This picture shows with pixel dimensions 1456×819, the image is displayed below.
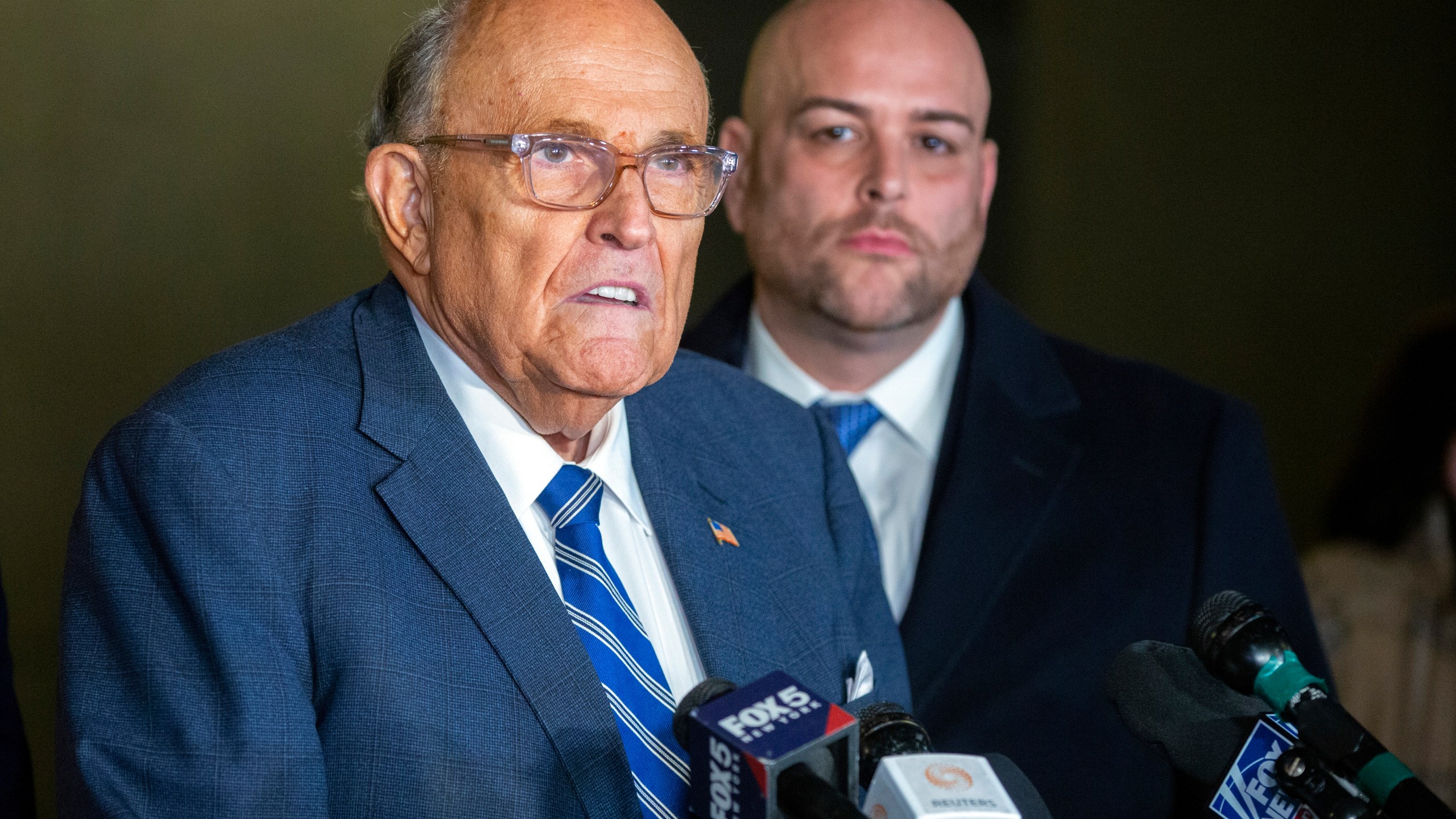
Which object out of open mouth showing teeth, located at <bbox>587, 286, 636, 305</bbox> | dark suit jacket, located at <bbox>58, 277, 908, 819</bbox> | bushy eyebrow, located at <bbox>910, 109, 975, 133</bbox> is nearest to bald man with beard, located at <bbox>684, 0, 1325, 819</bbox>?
bushy eyebrow, located at <bbox>910, 109, 975, 133</bbox>

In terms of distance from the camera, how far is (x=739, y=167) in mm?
2633

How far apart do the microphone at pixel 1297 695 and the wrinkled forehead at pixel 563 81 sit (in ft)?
2.49

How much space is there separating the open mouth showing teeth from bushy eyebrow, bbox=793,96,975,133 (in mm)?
1112

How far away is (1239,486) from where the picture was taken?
2.46 meters

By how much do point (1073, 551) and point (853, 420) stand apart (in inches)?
17.7

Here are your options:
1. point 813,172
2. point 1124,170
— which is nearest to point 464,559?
point 813,172

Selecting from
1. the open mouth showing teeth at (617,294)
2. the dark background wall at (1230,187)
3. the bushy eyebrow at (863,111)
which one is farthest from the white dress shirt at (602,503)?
the dark background wall at (1230,187)

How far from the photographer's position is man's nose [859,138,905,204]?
2426mm

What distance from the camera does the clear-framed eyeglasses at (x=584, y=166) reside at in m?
1.47

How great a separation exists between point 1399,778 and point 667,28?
41.1 inches

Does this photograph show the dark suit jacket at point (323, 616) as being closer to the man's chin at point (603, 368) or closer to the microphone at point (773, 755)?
the man's chin at point (603, 368)

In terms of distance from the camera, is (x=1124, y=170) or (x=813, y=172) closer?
(x=813, y=172)

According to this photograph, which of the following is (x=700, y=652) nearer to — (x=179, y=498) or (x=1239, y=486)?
(x=179, y=498)

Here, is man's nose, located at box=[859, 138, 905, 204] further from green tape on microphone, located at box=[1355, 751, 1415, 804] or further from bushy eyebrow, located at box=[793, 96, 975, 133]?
green tape on microphone, located at box=[1355, 751, 1415, 804]
